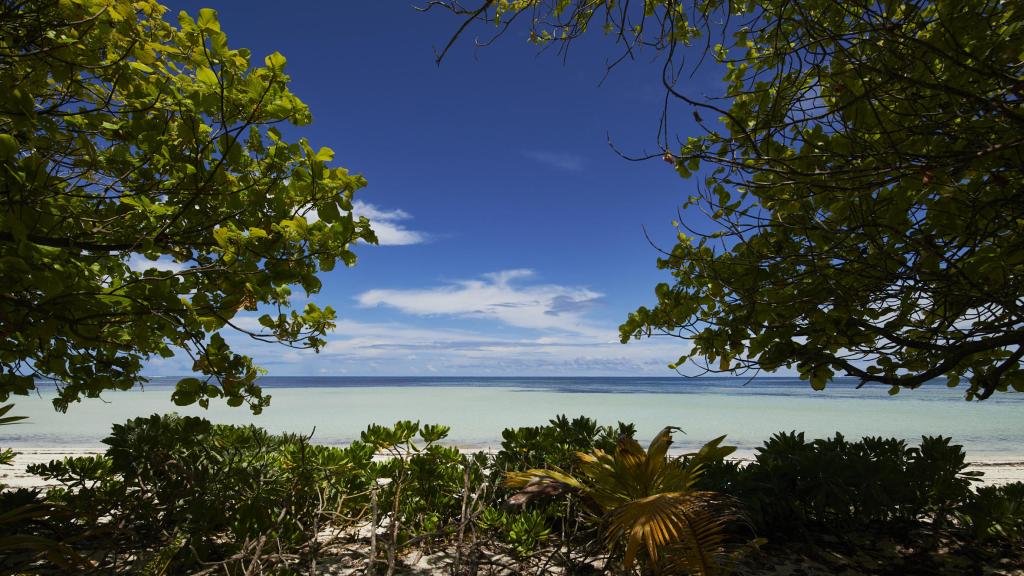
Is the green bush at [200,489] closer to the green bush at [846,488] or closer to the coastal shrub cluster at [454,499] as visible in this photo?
the coastal shrub cluster at [454,499]

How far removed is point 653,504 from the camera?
2479mm

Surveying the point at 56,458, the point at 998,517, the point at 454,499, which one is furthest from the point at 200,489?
the point at 56,458

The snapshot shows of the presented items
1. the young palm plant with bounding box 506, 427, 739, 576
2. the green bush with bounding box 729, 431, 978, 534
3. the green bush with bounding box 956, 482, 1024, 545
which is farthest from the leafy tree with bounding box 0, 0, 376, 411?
the green bush with bounding box 956, 482, 1024, 545

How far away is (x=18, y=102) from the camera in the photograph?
1828 mm

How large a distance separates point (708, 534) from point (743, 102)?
3142 millimetres

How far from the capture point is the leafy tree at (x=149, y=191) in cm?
208

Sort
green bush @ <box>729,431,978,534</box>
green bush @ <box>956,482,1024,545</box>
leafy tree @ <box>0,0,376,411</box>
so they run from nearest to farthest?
1. leafy tree @ <box>0,0,376,411</box>
2. green bush @ <box>956,482,1024,545</box>
3. green bush @ <box>729,431,978,534</box>

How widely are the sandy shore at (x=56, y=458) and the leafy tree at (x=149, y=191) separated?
255 inches

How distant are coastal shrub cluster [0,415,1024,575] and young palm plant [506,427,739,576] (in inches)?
0.6

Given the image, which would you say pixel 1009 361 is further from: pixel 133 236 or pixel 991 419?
pixel 991 419

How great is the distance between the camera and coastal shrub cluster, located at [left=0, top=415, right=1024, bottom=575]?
10.2 feet

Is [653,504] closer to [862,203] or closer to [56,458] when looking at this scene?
[862,203]

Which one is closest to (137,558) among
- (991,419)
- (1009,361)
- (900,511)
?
(900,511)

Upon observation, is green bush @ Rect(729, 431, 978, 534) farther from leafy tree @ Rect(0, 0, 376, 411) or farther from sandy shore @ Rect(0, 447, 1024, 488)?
leafy tree @ Rect(0, 0, 376, 411)
